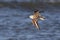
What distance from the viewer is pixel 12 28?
1049 centimetres

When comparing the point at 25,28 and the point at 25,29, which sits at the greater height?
the point at 25,28

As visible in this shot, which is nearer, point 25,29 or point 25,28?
point 25,29

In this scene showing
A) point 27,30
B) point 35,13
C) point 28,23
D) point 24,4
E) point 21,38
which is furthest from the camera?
point 24,4

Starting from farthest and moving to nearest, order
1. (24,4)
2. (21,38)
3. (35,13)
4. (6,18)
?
(24,4)
(6,18)
(21,38)
(35,13)

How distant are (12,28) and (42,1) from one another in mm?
8532

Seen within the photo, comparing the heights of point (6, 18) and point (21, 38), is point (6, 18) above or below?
above

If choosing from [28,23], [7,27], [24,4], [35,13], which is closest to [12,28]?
[7,27]

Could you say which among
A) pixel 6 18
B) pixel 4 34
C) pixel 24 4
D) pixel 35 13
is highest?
pixel 24 4

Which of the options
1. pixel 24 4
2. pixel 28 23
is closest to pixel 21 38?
pixel 28 23

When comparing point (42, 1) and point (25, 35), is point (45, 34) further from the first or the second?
point (42, 1)

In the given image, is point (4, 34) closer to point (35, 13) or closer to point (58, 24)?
point (58, 24)

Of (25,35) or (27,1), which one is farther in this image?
(27,1)

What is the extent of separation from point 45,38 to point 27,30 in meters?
1.44

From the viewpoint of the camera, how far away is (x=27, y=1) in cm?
1895
